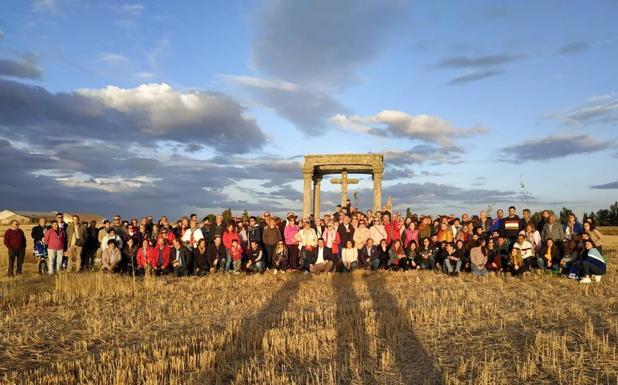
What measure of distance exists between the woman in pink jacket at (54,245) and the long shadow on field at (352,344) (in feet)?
28.6

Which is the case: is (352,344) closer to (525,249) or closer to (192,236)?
(525,249)

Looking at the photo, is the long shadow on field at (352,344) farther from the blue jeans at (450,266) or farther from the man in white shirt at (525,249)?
the man in white shirt at (525,249)

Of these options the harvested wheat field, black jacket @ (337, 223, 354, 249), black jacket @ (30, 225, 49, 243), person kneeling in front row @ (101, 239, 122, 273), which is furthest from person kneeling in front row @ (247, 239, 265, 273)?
black jacket @ (30, 225, 49, 243)

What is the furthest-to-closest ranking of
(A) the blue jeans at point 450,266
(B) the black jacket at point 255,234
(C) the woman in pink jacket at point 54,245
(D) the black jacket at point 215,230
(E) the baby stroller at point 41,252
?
(D) the black jacket at point 215,230 < (B) the black jacket at point 255,234 < (E) the baby stroller at point 41,252 < (C) the woman in pink jacket at point 54,245 < (A) the blue jeans at point 450,266

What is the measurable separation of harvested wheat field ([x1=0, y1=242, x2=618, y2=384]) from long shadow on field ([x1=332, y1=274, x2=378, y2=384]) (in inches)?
1.0

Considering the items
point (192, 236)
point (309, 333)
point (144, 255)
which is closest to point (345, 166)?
point (192, 236)

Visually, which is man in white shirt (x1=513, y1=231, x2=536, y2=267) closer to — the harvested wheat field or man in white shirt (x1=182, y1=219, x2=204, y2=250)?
the harvested wheat field

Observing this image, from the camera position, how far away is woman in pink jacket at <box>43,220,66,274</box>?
14.0m

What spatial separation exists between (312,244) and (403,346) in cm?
822

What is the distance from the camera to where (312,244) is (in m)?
14.6

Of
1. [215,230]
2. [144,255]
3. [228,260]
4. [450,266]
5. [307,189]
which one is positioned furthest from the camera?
[307,189]

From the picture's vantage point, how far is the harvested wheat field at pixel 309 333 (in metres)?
5.46

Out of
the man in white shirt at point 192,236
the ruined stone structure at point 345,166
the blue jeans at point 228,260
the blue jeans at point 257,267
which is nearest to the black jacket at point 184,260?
the man in white shirt at point 192,236

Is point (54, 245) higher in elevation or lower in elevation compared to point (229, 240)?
lower
